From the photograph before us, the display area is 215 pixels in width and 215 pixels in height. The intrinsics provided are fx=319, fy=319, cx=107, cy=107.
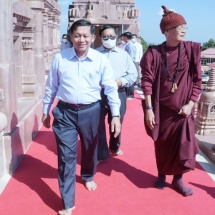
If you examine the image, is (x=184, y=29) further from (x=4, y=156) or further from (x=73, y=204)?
(x=4, y=156)

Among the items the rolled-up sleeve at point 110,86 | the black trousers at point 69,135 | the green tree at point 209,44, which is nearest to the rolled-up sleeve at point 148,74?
the rolled-up sleeve at point 110,86

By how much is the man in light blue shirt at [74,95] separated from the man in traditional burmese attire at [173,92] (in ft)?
1.35

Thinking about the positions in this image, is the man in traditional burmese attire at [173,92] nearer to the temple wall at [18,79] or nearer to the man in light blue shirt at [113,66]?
the man in light blue shirt at [113,66]

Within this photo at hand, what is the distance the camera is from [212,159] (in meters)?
4.23

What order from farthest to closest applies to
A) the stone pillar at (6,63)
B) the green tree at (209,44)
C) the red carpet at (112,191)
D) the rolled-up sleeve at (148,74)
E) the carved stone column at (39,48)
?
the green tree at (209,44), the carved stone column at (39,48), the stone pillar at (6,63), the rolled-up sleeve at (148,74), the red carpet at (112,191)

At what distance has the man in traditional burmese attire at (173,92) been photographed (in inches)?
117

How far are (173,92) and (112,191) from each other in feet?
3.83

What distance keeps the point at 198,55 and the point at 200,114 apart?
3.17m

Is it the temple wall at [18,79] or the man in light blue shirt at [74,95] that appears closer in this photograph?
the man in light blue shirt at [74,95]

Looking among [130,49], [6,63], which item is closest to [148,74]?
[6,63]

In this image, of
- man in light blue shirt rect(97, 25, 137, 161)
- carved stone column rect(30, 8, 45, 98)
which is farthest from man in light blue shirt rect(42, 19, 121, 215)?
carved stone column rect(30, 8, 45, 98)

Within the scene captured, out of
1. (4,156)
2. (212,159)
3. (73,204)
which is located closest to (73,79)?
(73,204)

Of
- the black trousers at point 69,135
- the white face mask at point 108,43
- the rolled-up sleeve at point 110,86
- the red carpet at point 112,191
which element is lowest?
the red carpet at point 112,191

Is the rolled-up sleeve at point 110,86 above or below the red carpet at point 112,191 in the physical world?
above
